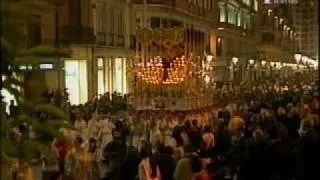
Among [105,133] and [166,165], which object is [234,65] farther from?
[166,165]

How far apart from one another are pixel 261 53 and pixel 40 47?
6673cm

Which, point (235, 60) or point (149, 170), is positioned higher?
point (235, 60)

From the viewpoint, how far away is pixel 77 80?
4325cm

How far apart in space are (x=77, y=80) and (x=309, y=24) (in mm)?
36468

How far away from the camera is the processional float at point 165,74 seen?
27734mm

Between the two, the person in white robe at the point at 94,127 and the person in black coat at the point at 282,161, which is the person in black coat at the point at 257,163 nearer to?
the person in black coat at the point at 282,161

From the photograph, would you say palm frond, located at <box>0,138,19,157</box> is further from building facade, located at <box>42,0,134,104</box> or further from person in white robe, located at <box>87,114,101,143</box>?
building facade, located at <box>42,0,134,104</box>

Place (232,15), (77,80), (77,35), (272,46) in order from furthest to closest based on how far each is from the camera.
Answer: (272,46)
(232,15)
(77,35)
(77,80)

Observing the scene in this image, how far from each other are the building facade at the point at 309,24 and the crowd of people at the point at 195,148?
673 mm

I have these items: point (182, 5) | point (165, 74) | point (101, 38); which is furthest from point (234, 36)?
point (165, 74)

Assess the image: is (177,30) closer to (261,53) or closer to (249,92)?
(249,92)

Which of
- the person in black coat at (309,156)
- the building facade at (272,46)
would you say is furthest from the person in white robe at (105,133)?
the building facade at (272,46)

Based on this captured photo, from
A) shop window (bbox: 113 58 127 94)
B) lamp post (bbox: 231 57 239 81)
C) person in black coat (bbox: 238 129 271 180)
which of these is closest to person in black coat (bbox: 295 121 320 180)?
person in black coat (bbox: 238 129 271 180)

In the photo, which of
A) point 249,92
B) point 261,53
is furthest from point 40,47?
point 261,53
